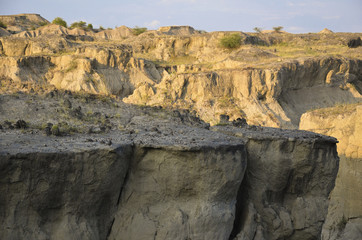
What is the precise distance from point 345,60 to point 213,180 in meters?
30.1

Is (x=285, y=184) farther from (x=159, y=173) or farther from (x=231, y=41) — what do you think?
(x=231, y=41)

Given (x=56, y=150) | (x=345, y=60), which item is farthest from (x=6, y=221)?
(x=345, y=60)

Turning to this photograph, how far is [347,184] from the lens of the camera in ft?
43.7

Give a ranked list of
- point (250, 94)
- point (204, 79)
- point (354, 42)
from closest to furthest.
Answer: point (204, 79) < point (250, 94) < point (354, 42)

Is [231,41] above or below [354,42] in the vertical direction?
below

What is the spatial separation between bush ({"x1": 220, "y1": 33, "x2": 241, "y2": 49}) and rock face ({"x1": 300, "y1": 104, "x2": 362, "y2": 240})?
27441 millimetres

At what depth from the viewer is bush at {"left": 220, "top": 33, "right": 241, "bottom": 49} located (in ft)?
134

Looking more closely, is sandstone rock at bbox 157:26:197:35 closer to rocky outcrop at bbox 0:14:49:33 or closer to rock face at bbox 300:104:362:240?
rocky outcrop at bbox 0:14:49:33

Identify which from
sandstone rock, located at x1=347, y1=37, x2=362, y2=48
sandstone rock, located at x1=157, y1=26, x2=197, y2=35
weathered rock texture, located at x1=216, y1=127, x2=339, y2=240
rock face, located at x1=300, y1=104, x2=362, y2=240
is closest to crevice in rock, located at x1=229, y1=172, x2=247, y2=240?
weathered rock texture, located at x1=216, y1=127, x2=339, y2=240

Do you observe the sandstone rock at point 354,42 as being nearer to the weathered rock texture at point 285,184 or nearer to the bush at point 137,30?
the bush at point 137,30

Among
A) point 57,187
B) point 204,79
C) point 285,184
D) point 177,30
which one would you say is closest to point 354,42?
point 177,30

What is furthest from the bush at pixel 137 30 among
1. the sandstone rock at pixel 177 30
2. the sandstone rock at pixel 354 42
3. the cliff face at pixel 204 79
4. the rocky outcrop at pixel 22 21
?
the sandstone rock at pixel 354 42

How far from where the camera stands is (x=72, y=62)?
3247 centimetres

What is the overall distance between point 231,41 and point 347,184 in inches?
1153
